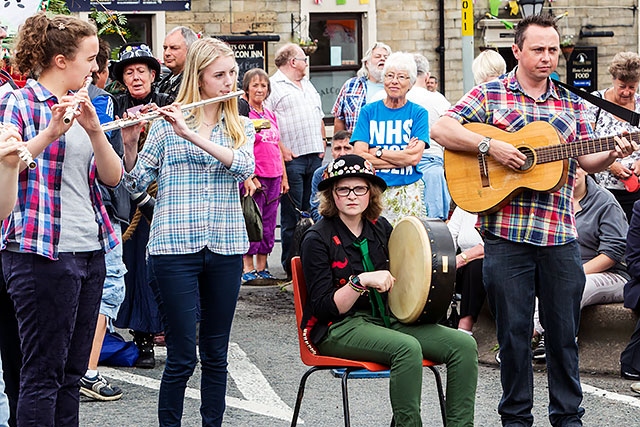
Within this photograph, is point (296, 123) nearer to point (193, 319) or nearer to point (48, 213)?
point (193, 319)

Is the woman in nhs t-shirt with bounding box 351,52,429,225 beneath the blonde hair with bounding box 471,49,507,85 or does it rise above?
beneath

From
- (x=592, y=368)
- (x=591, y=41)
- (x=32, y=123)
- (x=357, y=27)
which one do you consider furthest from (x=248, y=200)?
(x=591, y=41)

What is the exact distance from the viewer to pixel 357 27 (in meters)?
20.8

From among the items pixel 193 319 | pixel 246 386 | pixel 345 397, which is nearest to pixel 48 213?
pixel 193 319

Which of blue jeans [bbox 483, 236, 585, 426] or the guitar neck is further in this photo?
blue jeans [bbox 483, 236, 585, 426]

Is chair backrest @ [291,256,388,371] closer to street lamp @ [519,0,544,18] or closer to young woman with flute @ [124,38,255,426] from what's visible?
young woman with flute @ [124,38,255,426]

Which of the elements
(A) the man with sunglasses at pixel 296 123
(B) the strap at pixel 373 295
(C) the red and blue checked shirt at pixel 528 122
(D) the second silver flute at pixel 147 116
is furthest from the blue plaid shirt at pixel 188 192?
(A) the man with sunglasses at pixel 296 123

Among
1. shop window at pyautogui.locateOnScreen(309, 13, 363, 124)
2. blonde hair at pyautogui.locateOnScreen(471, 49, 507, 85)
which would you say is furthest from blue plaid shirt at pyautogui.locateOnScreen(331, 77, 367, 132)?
shop window at pyautogui.locateOnScreen(309, 13, 363, 124)

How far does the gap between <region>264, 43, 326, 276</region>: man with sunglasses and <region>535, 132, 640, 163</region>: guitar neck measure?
5.38m

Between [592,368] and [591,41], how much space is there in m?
15.9

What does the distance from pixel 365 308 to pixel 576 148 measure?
117 centimetres

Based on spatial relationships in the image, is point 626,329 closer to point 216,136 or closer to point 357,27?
point 216,136

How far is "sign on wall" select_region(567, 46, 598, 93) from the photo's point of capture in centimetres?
2169

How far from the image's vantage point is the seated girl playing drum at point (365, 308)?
4941 millimetres
